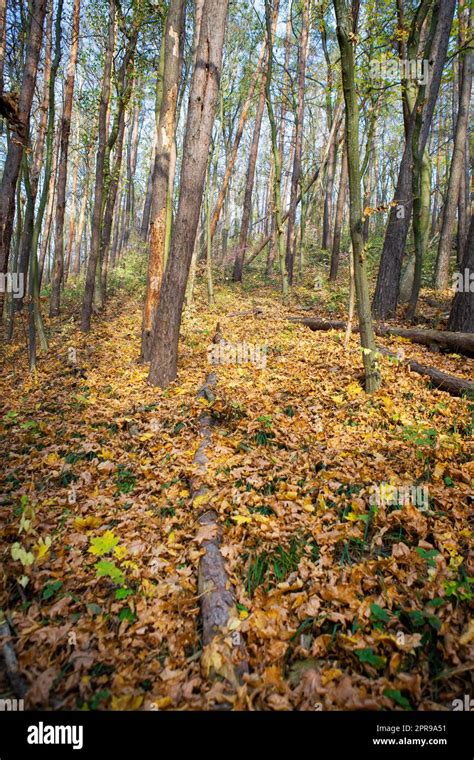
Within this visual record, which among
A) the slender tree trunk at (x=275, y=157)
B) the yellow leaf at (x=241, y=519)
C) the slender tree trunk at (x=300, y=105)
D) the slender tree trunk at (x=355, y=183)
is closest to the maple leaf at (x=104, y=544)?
the yellow leaf at (x=241, y=519)

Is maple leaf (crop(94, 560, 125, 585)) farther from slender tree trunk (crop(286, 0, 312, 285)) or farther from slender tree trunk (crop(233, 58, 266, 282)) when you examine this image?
slender tree trunk (crop(233, 58, 266, 282))

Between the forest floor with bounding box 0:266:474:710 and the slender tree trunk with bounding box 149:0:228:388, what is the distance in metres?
0.83

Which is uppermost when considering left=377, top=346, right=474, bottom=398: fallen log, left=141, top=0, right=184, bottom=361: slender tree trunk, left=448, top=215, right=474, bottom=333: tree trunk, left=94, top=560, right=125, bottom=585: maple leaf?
left=141, top=0, right=184, bottom=361: slender tree trunk

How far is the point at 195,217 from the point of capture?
6.29 m

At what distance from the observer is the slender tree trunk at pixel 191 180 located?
584 centimetres

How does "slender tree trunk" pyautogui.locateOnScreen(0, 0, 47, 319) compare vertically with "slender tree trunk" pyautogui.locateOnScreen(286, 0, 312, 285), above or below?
below

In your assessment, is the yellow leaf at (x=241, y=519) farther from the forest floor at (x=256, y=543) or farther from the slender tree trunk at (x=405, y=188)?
the slender tree trunk at (x=405, y=188)

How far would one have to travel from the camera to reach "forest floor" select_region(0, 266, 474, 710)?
222cm

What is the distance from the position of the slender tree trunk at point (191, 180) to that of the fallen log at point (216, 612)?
3.32 meters

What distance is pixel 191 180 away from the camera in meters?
6.18

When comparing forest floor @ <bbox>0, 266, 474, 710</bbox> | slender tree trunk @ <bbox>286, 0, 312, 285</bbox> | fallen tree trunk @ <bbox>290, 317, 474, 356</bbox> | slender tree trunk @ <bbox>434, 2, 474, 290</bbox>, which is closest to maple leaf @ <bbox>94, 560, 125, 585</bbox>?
forest floor @ <bbox>0, 266, 474, 710</bbox>

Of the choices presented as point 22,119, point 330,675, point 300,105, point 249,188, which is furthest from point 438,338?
point 249,188

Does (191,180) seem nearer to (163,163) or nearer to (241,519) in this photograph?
(163,163)
